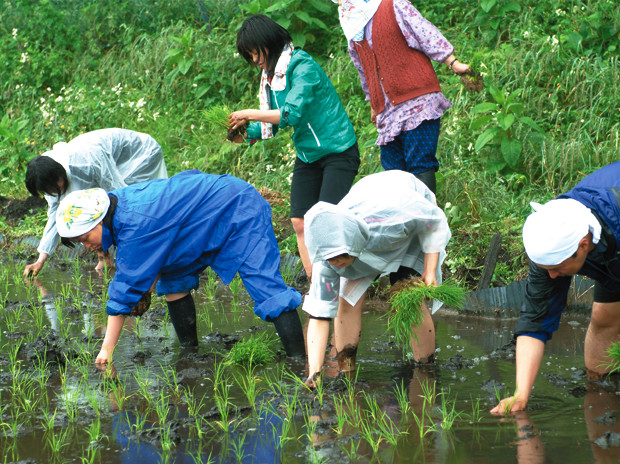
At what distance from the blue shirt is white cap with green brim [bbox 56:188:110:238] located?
0.33ft

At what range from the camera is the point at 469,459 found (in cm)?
288

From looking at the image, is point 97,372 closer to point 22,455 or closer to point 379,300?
point 22,455

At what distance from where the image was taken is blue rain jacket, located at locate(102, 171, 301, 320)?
392 centimetres

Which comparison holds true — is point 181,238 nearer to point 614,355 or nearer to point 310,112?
point 310,112

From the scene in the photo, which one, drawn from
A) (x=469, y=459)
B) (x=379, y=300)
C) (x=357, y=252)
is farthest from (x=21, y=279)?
(x=469, y=459)

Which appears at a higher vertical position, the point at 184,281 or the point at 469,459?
the point at 469,459

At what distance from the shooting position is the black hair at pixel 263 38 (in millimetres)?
4566

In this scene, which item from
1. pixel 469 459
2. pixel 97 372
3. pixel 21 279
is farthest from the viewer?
pixel 21 279

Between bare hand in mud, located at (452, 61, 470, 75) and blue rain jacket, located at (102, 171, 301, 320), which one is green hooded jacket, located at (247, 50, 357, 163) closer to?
blue rain jacket, located at (102, 171, 301, 320)

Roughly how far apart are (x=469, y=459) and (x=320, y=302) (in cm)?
108

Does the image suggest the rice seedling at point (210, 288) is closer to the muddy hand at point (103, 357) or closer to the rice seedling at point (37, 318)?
the rice seedling at point (37, 318)

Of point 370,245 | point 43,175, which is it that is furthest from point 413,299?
point 43,175

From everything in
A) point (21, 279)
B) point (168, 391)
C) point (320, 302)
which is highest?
point (320, 302)

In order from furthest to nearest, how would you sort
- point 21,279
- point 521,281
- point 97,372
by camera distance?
point 21,279, point 521,281, point 97,372
